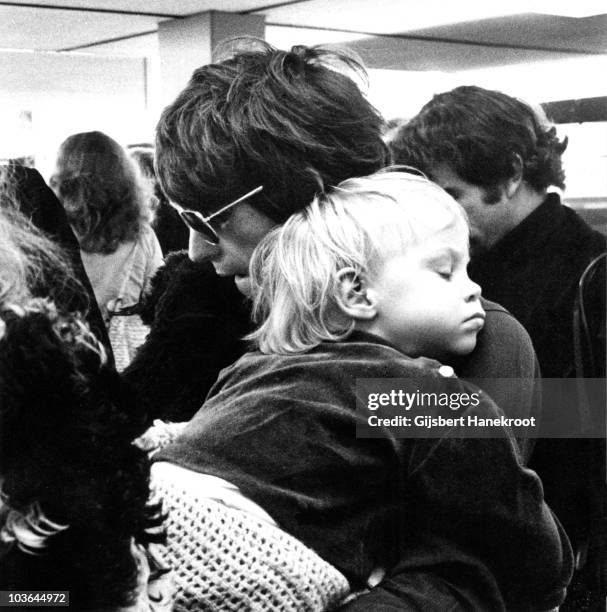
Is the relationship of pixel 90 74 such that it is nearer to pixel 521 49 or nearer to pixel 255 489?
pixel 521 49

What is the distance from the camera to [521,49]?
4.14 feet

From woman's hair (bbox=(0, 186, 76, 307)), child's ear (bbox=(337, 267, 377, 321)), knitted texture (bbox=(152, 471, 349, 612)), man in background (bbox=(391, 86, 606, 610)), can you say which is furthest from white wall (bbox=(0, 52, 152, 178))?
knitted texture (bbox=(152, 471, 349, 612))

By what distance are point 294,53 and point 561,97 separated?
392mm

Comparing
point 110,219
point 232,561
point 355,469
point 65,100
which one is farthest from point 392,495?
point 65,100

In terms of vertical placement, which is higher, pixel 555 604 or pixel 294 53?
pixel 294 53

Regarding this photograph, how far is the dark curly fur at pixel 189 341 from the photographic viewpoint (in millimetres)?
1145

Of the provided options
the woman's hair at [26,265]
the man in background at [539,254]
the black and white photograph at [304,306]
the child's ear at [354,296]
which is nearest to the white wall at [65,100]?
the black and white photograph at [304,306]

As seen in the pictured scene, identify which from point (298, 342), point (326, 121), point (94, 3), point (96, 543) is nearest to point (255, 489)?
point (298, 342)

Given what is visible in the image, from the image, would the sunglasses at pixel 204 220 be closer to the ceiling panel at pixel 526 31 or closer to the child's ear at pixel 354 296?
the child's ear at pixel 354 296

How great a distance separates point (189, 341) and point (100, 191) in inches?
10.7

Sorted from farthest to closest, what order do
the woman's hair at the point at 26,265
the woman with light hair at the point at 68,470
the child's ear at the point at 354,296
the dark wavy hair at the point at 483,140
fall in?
the dark wavy hair at the point at 483,140 → the child's ear at the point at 354,296 → the woman's hair at the point at 26,265 → the woman with light hair at the point at 68,470

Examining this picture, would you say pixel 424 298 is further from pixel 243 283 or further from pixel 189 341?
pixel 189 341

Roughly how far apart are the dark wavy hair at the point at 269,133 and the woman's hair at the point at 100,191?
0.22 metres

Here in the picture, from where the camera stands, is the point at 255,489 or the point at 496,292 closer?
the point at 255,489
